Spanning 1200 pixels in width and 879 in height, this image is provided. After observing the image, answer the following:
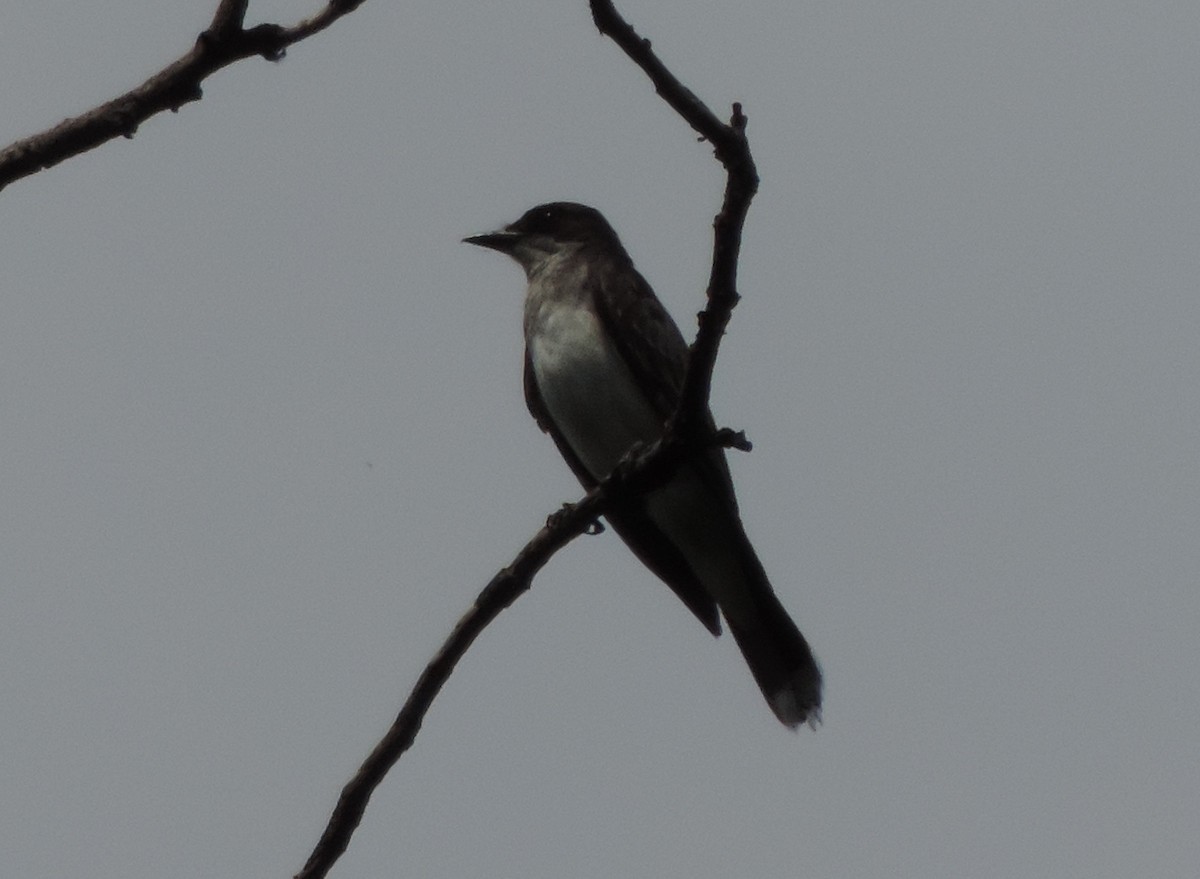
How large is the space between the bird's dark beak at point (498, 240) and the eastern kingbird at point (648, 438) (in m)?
0.78

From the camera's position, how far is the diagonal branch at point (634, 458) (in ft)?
14.4

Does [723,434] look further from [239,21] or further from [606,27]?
[239,21]

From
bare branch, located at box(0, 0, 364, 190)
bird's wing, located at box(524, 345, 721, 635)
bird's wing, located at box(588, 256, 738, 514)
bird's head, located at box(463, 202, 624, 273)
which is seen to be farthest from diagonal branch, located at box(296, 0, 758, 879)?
bird's head, located at box(463, 202, 624, 273)

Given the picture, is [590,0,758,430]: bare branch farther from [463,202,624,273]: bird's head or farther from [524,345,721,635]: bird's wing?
[463,202,624,273]: bird's head

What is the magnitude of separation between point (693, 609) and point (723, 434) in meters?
3.25

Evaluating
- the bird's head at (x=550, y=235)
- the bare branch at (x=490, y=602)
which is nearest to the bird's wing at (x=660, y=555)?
the bird's head at (x=550, y=235)

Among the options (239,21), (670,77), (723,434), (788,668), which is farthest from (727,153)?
(788,668)

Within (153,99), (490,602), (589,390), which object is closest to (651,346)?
(589,390)

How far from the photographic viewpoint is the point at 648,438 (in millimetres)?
7816

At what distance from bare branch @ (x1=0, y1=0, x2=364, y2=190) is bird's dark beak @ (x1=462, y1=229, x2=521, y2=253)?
5.03 meters

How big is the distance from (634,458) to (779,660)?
8.70 ft

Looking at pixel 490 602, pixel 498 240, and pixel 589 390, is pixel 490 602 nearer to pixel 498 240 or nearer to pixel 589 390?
pixel 589 390

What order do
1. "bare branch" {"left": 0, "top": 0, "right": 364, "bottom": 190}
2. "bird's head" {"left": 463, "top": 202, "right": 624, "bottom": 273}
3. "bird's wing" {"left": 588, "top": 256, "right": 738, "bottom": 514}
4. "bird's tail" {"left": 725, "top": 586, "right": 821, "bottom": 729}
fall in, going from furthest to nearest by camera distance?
"bird's head" {"left": 463, "top": 202, "right": 624, "bottom": 273} → "bird's tail" {"left": 725, "top": 586, "right": 821, "bottom": 729} → "bird's wing" {"left": 588, "top": 256, "right": 738, "bottom": 514} → "bare branch" {"left": 0, "top": 0, "right": 364, "bottom": 190}

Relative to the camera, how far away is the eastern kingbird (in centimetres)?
777
